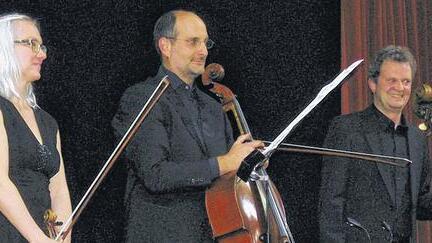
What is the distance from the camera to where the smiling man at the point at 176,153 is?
2826 mm

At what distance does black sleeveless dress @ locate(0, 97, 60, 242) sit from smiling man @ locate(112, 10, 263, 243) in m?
0.31

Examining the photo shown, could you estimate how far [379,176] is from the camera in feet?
10.8

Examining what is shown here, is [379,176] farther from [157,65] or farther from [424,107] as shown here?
[157,65]

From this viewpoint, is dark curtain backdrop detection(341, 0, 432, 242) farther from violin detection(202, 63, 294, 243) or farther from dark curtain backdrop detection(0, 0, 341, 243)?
violin detection(202, 63, 294, 243)

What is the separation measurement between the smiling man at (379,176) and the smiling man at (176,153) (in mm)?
480

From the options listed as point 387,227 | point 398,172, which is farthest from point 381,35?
point 387,227

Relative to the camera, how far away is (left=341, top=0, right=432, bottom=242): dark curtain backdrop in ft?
14.0

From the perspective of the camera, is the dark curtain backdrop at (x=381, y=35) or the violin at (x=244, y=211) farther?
the dark curtain backdrop at (x=381, y=35)

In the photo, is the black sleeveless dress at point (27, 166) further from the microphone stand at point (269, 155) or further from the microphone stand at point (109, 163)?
the microphone stand at point (269, 155)

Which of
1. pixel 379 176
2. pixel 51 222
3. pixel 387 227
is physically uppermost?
pixel 51 222

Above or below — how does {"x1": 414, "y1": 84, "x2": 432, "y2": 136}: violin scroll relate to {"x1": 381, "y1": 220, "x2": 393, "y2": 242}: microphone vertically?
above

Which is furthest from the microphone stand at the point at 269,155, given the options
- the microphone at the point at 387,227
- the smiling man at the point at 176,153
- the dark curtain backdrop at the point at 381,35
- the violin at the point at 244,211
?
the dark curtain backdrop at the point at 381,35

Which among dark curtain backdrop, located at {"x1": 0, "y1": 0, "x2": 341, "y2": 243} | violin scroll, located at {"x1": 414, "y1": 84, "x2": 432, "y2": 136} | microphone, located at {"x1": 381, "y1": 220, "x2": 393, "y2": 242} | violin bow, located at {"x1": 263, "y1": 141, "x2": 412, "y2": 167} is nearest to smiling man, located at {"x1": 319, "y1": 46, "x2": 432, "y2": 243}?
microphone, located at {"x1": 381, "y1": 220, "x2": 393, "y2": 242}

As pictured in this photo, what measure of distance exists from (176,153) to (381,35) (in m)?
1.77
